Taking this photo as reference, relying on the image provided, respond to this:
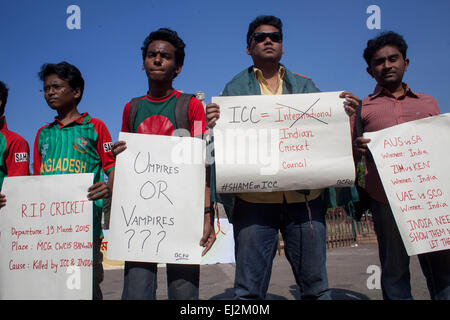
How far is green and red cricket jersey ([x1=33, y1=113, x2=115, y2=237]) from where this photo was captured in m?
2.51

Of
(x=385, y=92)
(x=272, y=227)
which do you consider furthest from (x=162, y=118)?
(x=385, y=92)

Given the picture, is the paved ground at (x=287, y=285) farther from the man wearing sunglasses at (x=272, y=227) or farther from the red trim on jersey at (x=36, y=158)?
the red trim on jersey at (x=36, y=158)

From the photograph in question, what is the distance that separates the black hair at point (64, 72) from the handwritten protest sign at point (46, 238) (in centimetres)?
84

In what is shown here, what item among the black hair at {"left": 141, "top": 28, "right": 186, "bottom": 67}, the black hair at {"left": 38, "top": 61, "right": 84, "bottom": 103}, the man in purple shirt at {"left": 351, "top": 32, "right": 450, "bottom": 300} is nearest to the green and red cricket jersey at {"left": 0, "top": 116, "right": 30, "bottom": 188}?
the black hair at {"left": 38, "top": 61, "right": 84, "bottom": 103}

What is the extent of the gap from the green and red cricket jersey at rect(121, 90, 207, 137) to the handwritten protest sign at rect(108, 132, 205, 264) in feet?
0.39

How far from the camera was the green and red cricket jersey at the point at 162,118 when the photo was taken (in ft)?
7.65

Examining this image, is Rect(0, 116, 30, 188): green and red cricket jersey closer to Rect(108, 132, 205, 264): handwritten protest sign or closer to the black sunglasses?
Rect(108, 132, 205, 264): handwritten protest sign

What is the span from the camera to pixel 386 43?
265cm

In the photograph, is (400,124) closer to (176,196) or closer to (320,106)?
(320,106)

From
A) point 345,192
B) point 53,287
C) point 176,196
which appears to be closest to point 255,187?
point 176,196

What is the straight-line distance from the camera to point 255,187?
2148mm

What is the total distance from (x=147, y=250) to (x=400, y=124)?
6.30 ft

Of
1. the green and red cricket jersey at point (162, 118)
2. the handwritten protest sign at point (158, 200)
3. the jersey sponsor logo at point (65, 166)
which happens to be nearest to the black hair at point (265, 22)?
the green and red cricket jersey at point (162, 118)

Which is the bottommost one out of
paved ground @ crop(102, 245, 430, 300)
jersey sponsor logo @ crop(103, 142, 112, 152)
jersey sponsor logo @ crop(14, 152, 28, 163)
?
paved ground @ crop(102, 245, 430, 300)
